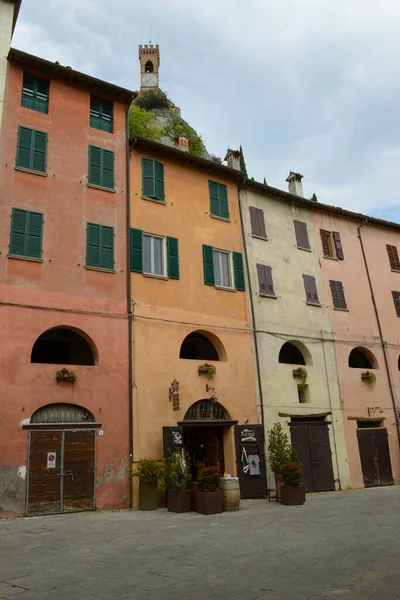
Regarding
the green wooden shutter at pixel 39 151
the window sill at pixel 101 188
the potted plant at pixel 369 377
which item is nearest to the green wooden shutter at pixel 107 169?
the window sill at pixel 101 188

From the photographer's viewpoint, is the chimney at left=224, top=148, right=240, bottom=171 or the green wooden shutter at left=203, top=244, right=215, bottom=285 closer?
the green wooden shutter at left=203, top=244, right=215, bottom=285

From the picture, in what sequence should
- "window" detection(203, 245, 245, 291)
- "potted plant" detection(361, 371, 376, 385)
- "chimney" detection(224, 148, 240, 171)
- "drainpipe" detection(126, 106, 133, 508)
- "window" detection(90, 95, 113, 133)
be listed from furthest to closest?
"chimney" detection(224, 148, 240, 171)
"potted plant" detection(361, 371, 376, 385)
"window" detection(203, 245, 245, 291)
"window" detection(90, 95, 113, 133)
"drainpipe" detection(126, 106, 133, 508)

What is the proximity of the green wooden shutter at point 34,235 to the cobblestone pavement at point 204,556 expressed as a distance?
732 centimetres

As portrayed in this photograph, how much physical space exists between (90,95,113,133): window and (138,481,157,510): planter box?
12.1 metres

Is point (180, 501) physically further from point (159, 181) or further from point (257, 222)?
point (257, 222)

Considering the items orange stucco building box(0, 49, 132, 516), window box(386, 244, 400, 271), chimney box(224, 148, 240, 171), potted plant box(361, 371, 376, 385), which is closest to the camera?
orange stucco building box(0, 49, 132, 516)

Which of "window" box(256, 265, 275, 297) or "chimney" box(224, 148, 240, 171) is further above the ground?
"chimney" box(224, 148, 240, 171)

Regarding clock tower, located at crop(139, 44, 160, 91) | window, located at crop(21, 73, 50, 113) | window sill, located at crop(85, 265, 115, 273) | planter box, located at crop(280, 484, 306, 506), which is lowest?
planter box, located at crop(280, 484, 306, 506)

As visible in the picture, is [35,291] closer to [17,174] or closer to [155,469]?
[17,174]

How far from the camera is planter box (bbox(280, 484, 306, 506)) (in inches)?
542

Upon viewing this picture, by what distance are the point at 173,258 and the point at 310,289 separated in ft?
22.5

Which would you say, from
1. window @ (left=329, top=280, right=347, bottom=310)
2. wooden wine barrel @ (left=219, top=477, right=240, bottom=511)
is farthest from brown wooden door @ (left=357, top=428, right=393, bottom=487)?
wooden wine barrel @ (left=219, top=477, right=240, bottom=511)

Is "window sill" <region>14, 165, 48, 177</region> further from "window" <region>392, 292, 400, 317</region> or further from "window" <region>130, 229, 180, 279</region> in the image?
"window" <region>392, 292, 400, 317</region>

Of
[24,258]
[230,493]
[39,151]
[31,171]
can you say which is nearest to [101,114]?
[39,151]
